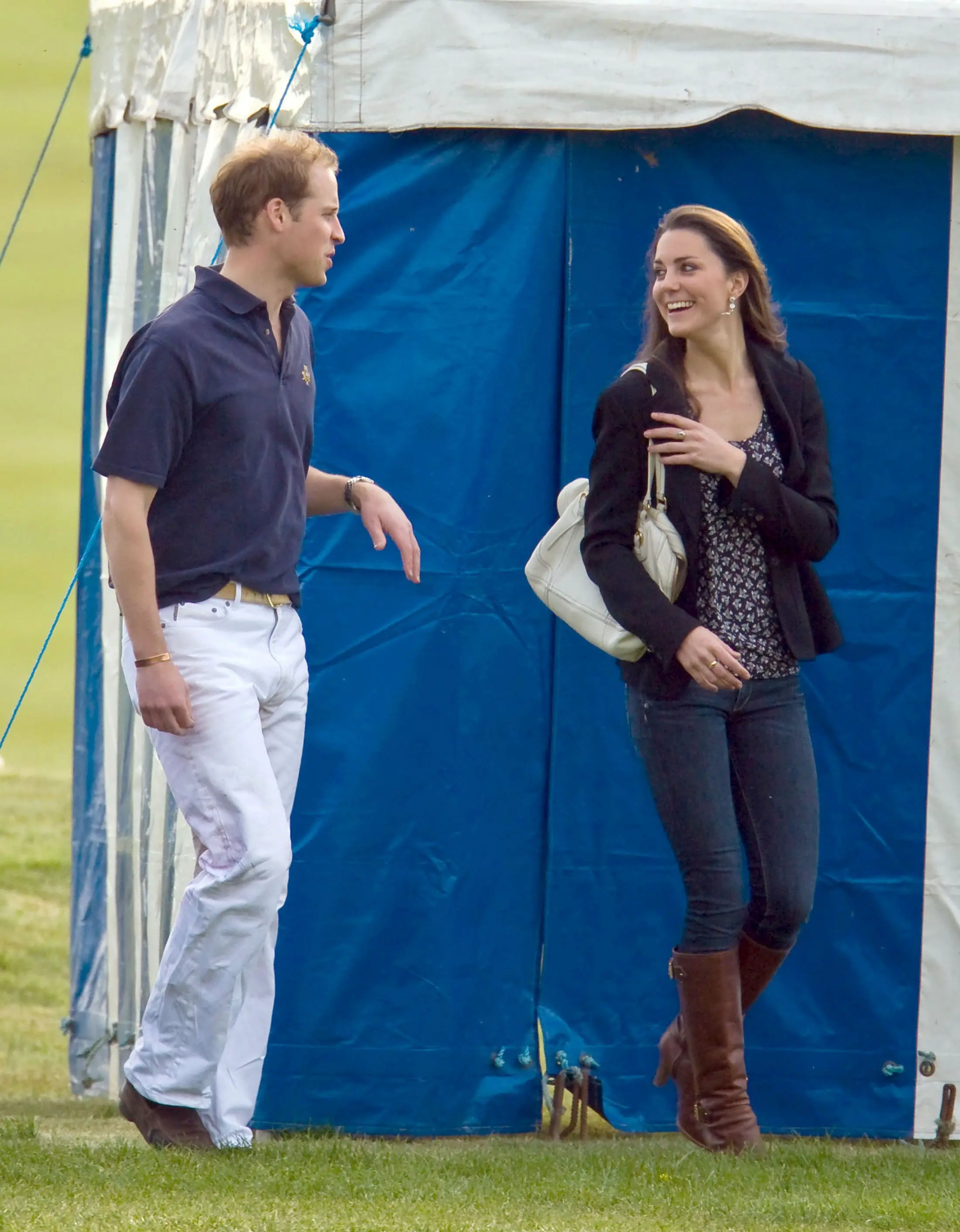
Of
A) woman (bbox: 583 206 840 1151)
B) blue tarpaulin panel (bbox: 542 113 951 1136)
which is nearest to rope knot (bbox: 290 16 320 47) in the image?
blue tarpaulin panel (bbox: 542 113 951 1136)

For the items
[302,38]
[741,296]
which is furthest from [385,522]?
[302,38]

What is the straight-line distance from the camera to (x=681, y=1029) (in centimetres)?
340

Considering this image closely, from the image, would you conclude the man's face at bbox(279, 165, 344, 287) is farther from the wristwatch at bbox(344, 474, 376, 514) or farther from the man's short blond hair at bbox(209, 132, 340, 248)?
the wristwatch at bbox(344, 474, 376, 514)

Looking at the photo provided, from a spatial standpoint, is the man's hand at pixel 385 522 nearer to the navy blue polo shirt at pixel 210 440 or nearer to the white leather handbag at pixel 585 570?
the navy blue polo shirt at pixel 210 440

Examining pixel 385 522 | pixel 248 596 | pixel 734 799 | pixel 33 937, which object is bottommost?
pixel 33 937

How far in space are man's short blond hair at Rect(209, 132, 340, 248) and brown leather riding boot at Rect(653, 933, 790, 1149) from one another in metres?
1.56

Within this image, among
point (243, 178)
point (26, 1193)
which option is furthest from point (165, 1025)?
point (243, 178)

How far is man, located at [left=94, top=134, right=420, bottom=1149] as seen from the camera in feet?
9.75

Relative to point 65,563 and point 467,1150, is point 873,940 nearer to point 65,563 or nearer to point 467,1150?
point 467,1150

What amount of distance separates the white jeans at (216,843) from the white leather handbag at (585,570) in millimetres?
539

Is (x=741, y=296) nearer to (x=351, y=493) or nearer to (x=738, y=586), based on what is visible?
(x=738, y=586)

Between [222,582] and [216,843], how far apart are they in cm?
44

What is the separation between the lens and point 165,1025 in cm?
308

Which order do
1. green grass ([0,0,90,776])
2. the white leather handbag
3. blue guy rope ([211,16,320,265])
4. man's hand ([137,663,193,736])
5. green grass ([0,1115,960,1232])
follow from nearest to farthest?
green grass ([0,1115,960,1232]), man's hand ([137,663,193,736]), the white leather handbag, blue guy rope ([211,16,320,265]), green grass ([0,0,90,776])
